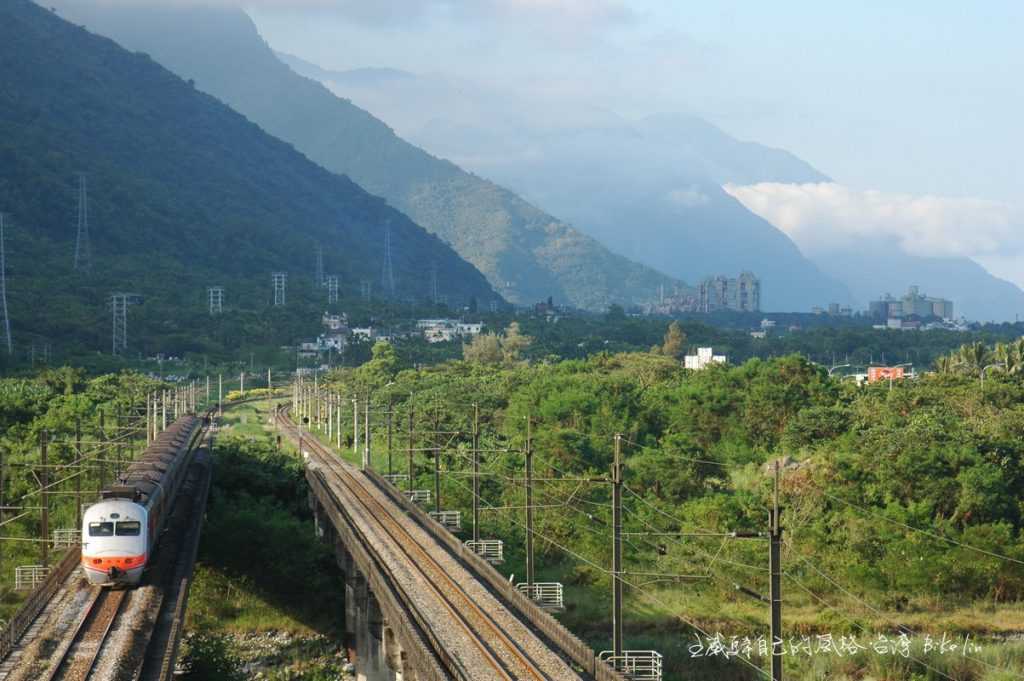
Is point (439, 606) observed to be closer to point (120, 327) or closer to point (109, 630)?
point (109, 630)

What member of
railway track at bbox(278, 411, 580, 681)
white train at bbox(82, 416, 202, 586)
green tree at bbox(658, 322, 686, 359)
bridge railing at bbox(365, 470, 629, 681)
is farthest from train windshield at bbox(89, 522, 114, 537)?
green tree at bbox(658, 322, 686, 359)

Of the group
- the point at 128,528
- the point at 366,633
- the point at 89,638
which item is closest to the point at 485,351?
the point at 366,633

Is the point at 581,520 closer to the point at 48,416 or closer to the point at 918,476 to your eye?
the point at 918,476

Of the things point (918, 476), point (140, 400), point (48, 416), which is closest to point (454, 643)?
point (918, 476)

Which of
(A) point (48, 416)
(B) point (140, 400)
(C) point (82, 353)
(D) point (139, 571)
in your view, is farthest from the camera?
(C) point (82, 353)

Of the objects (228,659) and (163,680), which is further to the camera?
(228,659)

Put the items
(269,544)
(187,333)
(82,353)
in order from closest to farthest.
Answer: (269,544), (82,353), (187,333)

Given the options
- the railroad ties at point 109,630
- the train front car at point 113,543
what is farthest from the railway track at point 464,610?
the train front car at point 113,543
